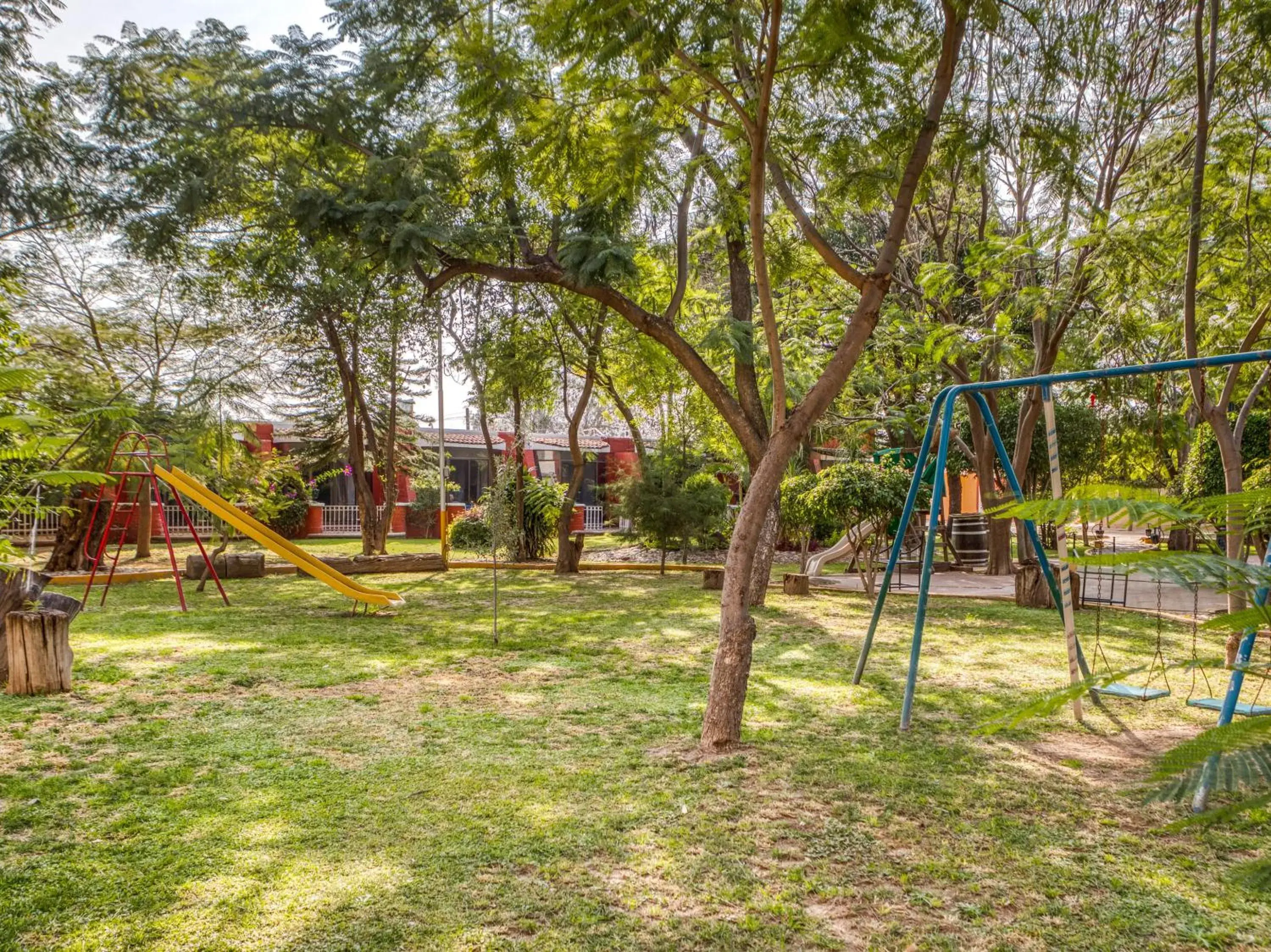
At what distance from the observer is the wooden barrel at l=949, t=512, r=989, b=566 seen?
705 inches

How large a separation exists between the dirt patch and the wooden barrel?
41.8ft

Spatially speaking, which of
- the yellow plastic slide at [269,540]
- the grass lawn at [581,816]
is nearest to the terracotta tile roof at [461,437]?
the yellow plastic slide at [269,540]

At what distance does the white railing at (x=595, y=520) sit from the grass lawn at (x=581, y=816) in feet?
69.7

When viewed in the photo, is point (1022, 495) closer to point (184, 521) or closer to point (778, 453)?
point (778, 453)

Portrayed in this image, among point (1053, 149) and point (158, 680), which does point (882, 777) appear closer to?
point (1053, 149)

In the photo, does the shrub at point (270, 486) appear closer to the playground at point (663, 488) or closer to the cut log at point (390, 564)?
the playground at point (663, 488)

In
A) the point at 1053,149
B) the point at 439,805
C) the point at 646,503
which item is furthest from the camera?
the point at 646,503

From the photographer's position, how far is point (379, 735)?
526 centimetres

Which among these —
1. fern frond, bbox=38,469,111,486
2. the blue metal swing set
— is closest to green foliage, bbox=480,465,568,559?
the blue metal swing set

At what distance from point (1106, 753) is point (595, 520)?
2475 cm

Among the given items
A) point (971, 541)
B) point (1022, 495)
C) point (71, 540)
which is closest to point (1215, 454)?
point (971, 541)

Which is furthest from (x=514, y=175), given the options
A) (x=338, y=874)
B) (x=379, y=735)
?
(x=338, y=874)

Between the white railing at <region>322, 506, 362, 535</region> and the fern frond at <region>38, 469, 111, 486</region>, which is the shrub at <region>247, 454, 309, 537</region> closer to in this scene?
the white railing at <region>322, 506, 362, 535</region>

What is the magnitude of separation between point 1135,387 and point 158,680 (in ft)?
44.6
